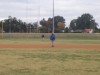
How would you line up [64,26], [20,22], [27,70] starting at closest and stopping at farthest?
[27,70] < [20,22] < [64,26]

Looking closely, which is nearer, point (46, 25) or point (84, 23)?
point (46, 25)

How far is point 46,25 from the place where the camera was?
152875mm

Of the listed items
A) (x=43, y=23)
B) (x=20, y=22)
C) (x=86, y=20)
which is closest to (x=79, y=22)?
(x=86, y=20)

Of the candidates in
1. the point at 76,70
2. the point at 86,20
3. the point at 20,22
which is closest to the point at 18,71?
the point at 76,70

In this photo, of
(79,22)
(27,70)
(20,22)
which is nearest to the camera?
(27,70)

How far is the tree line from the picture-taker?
5281 inches

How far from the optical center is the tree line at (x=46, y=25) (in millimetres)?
134125

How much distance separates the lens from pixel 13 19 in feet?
461

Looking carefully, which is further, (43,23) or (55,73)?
(43,23)

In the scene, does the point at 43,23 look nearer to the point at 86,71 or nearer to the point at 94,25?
the point at 94,25

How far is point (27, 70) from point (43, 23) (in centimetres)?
14364

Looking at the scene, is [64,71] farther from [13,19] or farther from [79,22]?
[79,22]

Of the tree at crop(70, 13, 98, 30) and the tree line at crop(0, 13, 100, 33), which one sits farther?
the tree at crop(70, 13, 98, 30)

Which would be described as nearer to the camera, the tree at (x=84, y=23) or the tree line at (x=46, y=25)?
the tree line at (x=46, y=25)
